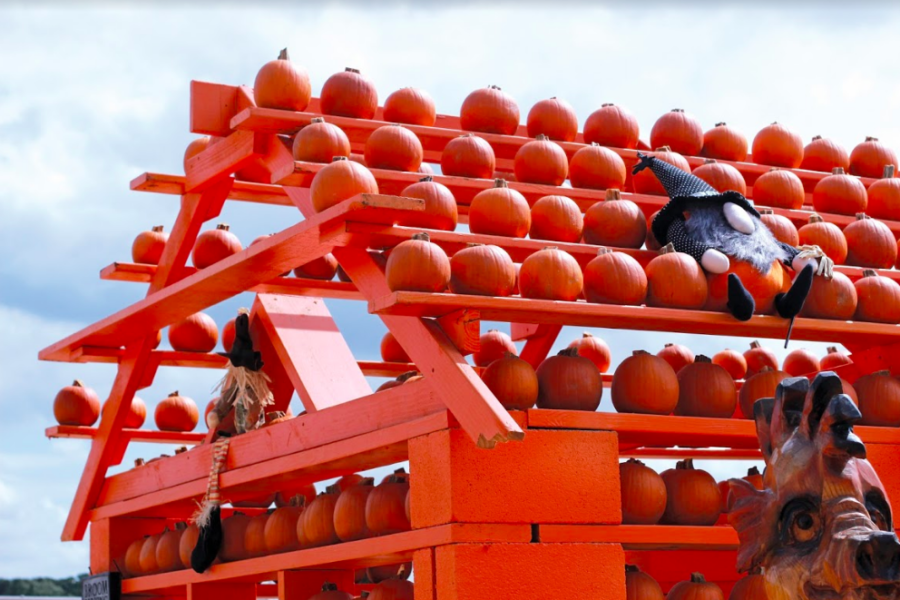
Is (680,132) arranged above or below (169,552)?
above

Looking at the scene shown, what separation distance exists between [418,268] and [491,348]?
12.5 ft

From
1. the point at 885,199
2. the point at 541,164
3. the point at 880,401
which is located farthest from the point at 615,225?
the point at 885,199

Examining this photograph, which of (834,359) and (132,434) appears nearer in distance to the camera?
(834,359)

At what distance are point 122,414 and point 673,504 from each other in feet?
16.7

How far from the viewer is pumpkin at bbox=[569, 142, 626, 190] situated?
364 inches

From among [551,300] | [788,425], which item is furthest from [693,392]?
[788,425]

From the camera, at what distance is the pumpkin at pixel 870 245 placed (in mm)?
9320

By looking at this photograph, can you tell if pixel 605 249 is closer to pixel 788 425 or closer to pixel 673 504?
pixel 673 504

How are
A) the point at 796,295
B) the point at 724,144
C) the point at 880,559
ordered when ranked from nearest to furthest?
the point at 880,559, the point at 796,295, the point at 724,144

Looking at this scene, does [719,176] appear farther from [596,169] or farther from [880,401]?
[880,401]

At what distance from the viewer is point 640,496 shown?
7.89m

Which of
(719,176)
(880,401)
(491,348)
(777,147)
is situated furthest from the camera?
(491,348)

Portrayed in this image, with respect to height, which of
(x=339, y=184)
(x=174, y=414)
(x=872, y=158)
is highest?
(x=872, y=158)

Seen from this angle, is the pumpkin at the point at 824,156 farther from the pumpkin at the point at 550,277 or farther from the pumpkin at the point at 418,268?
the pumpkin at the point at 418,268
